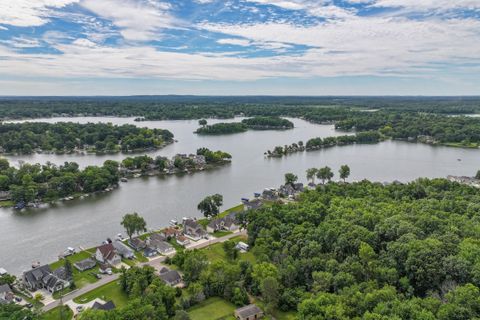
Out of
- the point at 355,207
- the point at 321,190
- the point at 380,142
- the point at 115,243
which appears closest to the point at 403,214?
the point at 355,207

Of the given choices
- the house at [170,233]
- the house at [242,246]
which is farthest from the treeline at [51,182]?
the house at [242,246]

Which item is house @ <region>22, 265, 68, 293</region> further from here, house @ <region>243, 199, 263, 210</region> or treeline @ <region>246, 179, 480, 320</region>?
house @ <region>243, 199, 263, 210</region>

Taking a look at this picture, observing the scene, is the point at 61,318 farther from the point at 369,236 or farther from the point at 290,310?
the point at 369,236

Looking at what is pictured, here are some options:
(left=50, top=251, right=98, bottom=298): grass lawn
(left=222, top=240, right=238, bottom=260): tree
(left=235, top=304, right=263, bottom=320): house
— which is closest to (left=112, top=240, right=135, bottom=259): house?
(left=50, top=251, right=98, bottom=298): grass lawn

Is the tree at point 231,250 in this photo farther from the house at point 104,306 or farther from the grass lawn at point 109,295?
the house at point 104,306

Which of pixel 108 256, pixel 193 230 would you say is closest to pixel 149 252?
pixel 108 256

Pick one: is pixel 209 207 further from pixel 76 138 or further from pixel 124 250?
pixel 76 138

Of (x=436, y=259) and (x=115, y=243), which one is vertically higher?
(x=436, y=259)
